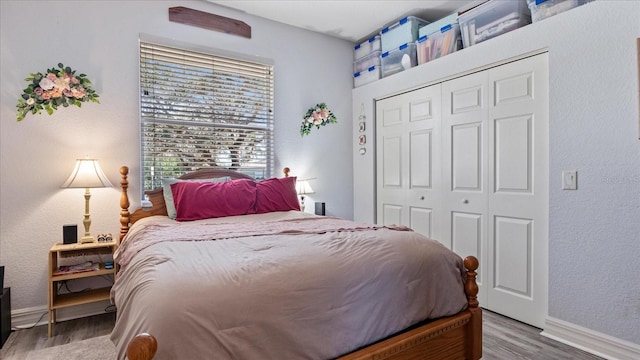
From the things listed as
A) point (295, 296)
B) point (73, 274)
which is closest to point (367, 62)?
point (295, 296)

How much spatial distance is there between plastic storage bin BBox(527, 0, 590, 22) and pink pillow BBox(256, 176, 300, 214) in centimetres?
222

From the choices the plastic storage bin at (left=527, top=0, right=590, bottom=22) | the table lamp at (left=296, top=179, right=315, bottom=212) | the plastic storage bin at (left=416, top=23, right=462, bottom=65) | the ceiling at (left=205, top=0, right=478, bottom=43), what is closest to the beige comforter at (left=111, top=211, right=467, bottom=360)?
the table lamp at (left=296, top=179, right=315, bottom=212)

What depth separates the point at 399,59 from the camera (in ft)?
11.0

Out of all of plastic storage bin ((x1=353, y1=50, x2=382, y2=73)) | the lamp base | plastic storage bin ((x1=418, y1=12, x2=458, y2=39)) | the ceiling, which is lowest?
the lamp base

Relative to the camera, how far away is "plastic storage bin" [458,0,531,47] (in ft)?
8.00

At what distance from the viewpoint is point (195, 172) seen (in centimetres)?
293

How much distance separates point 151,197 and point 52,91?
100 centimetres

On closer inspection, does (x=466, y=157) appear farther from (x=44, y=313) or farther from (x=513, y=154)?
(x=44, y=313)

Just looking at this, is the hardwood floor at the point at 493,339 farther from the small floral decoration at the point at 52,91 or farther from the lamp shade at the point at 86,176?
the small floral decoration at the point at 52,91

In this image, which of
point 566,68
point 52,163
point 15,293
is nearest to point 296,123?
point 52,163

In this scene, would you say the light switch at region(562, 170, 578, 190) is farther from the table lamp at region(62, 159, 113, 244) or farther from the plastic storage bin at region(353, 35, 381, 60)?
the table lamp at region(62, 159, 113, 244)

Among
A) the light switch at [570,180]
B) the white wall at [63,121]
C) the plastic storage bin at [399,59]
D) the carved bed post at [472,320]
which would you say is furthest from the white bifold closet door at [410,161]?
the white wall at [63,121]

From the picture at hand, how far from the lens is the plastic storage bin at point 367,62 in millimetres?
3631

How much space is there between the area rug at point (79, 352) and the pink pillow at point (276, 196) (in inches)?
51.3
